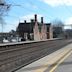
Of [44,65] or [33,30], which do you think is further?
[33,30]

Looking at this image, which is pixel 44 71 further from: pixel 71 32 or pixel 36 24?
pixel 71 32

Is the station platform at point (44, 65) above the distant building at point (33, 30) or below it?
below

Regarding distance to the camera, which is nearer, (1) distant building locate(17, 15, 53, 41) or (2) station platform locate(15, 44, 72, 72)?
(2) station platform locate(15, 44, 72, 72)

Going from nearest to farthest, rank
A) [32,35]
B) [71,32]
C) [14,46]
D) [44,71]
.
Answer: [44,71]
[14,46]
[32,35]
[71,32]

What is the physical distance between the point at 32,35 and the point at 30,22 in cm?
1512

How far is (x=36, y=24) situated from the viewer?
132 meters

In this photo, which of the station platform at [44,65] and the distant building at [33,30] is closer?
the station platform at [44,65]

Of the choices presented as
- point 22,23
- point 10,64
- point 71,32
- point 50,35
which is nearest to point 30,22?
point 22,23

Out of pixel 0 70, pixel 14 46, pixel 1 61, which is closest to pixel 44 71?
pixel 0 70

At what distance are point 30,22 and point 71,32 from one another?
53.7 metres

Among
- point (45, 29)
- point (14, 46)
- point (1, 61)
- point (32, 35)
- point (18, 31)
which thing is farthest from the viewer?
point (45, 29)

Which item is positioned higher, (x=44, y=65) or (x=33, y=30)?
(x=33, y=30)

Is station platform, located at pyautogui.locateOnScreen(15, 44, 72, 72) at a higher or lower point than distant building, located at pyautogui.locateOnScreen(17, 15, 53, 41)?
lower

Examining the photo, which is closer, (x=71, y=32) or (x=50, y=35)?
(x=50, y=35)
